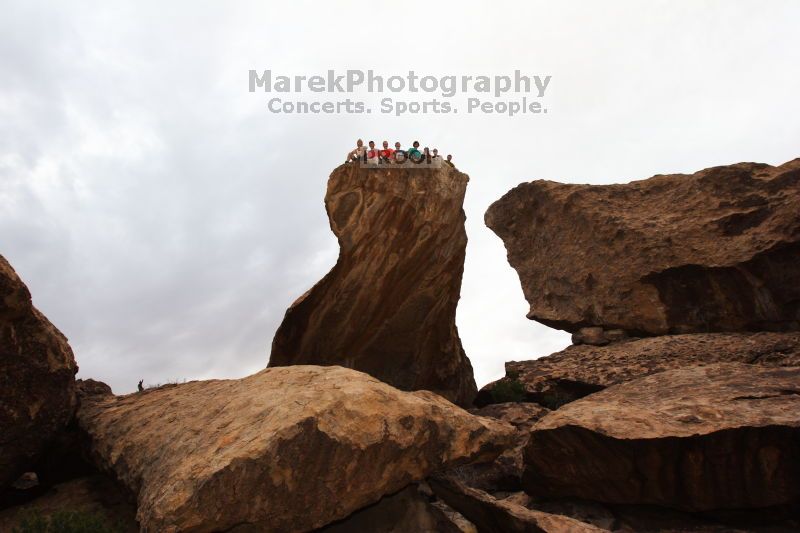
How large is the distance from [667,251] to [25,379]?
978 inches

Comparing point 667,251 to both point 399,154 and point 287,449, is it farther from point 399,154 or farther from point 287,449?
point 287,449

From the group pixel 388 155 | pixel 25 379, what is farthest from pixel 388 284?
pixel 25 379

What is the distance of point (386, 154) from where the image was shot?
19125 millimetres

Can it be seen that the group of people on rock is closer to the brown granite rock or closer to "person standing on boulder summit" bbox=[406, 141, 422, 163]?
"person standing on boulder summit" bbox=[406, 141, 422, 163]

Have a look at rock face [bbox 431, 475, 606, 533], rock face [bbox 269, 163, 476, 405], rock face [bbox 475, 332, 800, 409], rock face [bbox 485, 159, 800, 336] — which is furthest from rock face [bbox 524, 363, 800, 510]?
rock face [bbox 269, 163, 476, 405]

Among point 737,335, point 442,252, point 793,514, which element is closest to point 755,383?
point 793,514

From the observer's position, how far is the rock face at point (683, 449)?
13.2 m

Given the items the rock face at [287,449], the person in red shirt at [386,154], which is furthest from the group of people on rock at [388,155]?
the rock face at [287,449]

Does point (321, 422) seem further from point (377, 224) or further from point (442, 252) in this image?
point (442, 252)

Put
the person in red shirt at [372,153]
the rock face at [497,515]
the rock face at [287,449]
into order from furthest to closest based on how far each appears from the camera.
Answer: the person in red shirt at [372,153] → the rock face at [497,515] → the rock face at [287,449]

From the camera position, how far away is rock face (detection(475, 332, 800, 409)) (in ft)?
66.4

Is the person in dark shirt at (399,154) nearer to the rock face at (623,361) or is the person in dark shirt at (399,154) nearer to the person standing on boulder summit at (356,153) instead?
the person standing on boulder summit at (356,153)

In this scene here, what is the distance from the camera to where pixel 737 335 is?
22.1 metres

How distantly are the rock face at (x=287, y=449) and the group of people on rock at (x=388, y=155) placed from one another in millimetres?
8718
